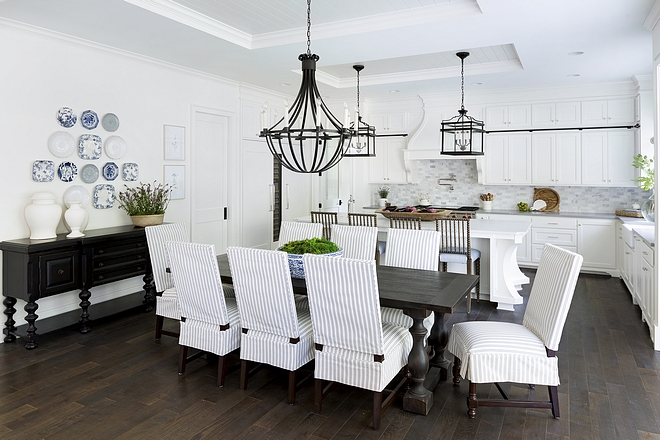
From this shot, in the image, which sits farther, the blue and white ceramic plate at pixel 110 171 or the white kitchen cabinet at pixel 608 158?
the white kitchen cabinet at pixel 608 158

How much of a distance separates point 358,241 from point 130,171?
8.54 ft

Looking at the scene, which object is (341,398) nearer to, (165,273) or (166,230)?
(165,273)

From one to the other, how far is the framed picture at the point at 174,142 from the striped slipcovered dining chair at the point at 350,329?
3432 mm

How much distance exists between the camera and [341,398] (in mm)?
2963

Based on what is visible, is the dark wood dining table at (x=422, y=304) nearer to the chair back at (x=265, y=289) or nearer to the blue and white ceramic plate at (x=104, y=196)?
the chair back at (x=265, y=289)

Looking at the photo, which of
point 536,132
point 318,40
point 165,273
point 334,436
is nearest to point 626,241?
point 536,132

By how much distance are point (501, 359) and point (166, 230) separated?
298cm

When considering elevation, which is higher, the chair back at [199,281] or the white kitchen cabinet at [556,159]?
the white kitchen cabinet at [556,159]

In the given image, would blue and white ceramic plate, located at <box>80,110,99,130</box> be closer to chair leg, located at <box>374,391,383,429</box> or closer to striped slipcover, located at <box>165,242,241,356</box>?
striped slipcover, located at <box>165,242,241,356</box>

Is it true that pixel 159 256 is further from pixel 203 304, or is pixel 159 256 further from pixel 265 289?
pixel 265 289

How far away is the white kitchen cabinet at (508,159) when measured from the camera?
698 centimetres

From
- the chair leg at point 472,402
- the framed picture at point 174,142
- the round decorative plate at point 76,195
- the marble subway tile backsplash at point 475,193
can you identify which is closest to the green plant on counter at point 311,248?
the chair leg at point 472,402

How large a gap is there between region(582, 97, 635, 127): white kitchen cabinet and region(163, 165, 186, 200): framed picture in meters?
5.46

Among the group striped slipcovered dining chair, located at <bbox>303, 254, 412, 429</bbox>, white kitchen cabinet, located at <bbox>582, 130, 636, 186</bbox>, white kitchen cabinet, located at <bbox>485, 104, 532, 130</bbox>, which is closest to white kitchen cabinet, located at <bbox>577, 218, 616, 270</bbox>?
white kitchen cabinet, located at <bbox>582, 130, 636, 186</bbox>
